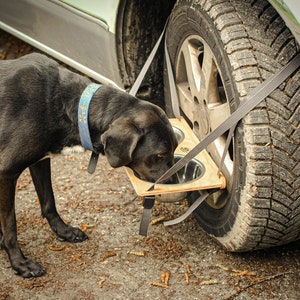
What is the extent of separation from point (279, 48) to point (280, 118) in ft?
1.17

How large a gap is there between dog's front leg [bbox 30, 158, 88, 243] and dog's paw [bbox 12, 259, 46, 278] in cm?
34

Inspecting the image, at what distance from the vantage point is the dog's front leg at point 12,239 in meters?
3.44

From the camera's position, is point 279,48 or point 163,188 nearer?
point 279,48

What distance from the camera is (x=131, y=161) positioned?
3.42 m

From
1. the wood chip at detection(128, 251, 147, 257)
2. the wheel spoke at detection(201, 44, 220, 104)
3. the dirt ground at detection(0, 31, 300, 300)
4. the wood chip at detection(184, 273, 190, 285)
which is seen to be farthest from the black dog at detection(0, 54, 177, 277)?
the wood chip at detection(184, 273, 190, 285)

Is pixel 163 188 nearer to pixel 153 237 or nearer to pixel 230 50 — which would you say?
pixel 153 237

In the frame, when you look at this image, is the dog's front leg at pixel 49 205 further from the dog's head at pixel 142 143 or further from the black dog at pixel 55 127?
the dog's head at pixel 142 143

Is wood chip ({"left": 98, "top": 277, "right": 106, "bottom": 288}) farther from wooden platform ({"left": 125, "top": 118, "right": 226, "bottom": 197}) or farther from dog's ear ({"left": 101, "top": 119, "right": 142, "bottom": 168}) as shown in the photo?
dog's ear ({"left": 101, "top": 119, "right": 142, "bottom": 168})

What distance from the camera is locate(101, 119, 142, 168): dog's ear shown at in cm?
323

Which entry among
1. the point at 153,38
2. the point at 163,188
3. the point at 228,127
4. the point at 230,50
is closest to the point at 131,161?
the point at 163,188

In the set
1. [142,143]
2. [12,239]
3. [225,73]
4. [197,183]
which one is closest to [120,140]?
[142,143]

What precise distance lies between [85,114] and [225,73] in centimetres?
79

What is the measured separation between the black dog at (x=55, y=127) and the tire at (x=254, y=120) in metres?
0.42

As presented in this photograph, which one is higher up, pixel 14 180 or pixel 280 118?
pixel 280 118
